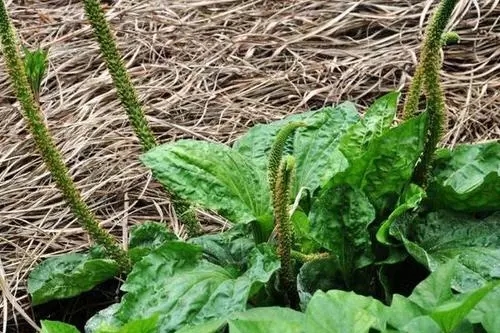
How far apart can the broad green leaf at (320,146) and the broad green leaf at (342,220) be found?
19 centimetres

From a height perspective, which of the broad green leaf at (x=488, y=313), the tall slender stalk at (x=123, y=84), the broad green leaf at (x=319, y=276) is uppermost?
the tall slender stalk at (x=123, y=84)

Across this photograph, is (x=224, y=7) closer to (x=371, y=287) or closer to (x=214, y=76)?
(x=214, y=76)

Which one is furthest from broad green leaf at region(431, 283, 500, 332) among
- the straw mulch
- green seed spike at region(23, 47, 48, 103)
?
the straw mulch

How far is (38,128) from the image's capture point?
87.7 inches

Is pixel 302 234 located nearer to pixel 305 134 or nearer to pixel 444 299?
pixel 305 134

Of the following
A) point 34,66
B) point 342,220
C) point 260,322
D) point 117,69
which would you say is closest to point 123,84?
point 117,69

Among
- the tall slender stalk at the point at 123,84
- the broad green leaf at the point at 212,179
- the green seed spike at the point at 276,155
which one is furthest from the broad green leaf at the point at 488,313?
the tall slender stalk at the point at 123,84

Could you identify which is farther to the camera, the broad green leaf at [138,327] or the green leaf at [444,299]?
the broad green leaf at [138,327]

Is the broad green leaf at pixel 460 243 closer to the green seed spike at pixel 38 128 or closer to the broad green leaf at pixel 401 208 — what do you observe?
the broad green leaf at pixel 401 208

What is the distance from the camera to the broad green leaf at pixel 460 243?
205 centimetres

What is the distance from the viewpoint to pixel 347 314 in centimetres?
165

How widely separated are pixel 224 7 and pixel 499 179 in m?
2.36

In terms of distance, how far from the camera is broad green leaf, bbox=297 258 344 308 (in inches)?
86.7

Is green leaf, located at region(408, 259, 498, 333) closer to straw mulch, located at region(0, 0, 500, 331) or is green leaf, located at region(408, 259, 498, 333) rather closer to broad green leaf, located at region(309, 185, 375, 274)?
broad green leaf, located at region(309, 185, 375, 274)
